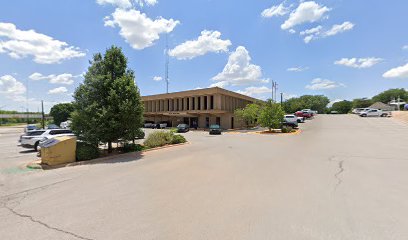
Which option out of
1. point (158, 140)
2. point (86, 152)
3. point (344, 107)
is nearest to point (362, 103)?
point (344, 107)

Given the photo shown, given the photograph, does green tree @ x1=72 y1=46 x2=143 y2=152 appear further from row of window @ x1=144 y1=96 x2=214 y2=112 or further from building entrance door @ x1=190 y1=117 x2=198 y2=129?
building entrance door @ x1=190 y1=117 x2=198 y2=129

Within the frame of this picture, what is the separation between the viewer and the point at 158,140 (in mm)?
16562

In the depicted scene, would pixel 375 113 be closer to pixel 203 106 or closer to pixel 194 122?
pixel 203 106

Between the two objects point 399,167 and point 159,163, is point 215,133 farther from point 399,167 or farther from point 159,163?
point 399,167

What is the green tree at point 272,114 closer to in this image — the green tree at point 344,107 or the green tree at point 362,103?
the green tree at point 344,107

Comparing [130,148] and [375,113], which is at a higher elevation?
[375,113]

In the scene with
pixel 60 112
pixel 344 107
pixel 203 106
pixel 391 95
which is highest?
pixel 391 95

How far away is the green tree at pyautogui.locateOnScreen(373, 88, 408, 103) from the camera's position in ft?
343

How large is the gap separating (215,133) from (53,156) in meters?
21.2

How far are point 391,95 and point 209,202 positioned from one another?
141470 mm

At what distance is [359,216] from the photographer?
4574 millimetres

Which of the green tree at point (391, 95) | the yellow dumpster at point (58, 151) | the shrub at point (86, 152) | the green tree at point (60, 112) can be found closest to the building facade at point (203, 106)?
the shrub at point (86, 152)

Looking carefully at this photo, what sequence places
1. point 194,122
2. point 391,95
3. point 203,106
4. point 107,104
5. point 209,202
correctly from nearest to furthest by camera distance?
point 209,202
point 107,104
point 203,106
point 194,122
point 391,95

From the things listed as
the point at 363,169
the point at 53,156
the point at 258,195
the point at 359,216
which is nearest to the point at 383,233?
the point at 359,216
